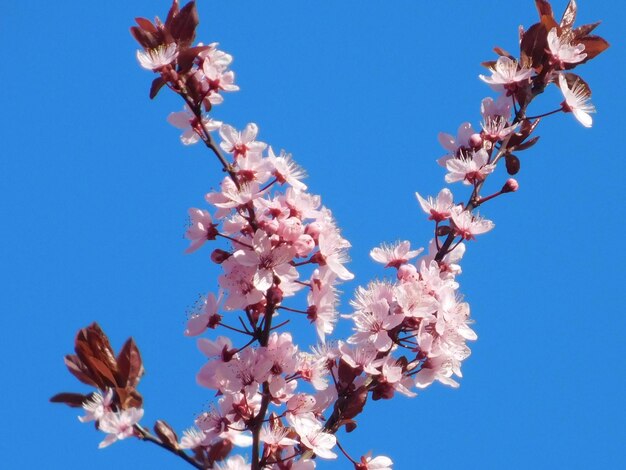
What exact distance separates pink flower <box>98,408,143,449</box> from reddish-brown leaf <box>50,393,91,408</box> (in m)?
0.11

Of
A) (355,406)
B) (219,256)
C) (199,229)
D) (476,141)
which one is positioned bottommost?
(355,406)

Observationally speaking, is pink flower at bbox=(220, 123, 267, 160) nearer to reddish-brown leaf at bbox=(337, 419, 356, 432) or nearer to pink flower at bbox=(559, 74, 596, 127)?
reddish-brown leaf at bbox=(337, 419, 356, 432)

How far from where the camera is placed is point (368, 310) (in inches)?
103

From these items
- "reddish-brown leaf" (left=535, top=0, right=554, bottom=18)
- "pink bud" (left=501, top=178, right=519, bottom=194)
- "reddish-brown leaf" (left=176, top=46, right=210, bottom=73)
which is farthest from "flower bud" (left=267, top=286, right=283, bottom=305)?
"reddish-brown leaf" (left=535, top=0, right=554, bottom=18)

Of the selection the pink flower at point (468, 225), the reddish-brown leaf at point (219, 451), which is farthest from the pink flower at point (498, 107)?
the reddish-brown leaf at point (219, 451)

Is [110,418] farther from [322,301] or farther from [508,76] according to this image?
[508,76]

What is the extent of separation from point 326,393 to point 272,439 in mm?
247

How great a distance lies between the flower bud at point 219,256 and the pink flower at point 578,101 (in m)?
1.30

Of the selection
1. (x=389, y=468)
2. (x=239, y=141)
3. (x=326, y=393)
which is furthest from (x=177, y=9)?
(x=389, y=468)

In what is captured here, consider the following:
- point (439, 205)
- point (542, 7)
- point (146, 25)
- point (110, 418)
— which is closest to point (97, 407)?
point (110, 418)

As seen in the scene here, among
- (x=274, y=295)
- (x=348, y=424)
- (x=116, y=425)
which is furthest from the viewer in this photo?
(x=348, y=424)

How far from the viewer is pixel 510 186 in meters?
2.94

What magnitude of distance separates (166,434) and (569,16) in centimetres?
194

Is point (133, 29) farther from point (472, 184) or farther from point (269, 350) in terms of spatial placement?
point (472, 184)
